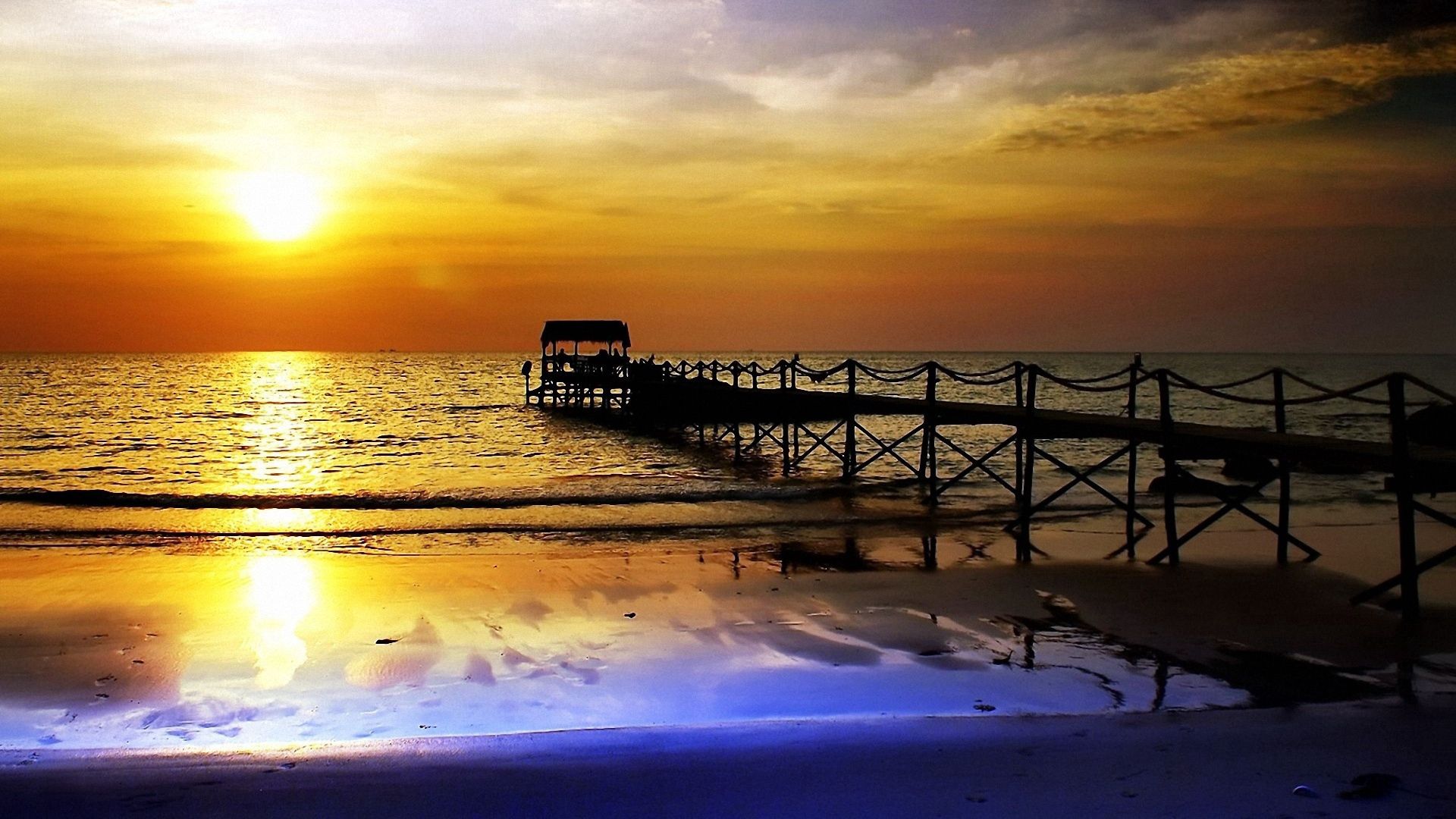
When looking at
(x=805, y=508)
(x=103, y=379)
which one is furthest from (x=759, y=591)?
(x=103, y=379)

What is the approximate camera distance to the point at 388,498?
1948 centimetres

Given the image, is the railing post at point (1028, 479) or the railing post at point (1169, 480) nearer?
the railing post at point (1169, 480)

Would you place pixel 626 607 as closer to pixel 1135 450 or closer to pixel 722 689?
pixel 722 689

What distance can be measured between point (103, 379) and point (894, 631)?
11238 centimetres

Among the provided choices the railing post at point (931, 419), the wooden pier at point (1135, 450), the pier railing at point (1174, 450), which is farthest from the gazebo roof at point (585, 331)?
the railing post at point (931, 419)

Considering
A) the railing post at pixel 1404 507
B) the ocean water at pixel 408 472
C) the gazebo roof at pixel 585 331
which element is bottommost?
the ocean water at pixel 408 472

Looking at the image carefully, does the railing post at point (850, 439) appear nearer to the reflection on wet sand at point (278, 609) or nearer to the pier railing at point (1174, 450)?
the pier railing at point (1174, 450)

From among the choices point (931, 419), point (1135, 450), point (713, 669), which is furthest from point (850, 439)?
point (713, 669)

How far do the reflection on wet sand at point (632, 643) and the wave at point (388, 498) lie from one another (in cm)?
654

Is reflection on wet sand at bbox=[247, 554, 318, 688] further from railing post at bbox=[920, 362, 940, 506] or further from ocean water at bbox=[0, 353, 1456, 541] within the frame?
railing post at bbox=[920, 362, 940, 506]

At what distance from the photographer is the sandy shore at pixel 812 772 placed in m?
4.52

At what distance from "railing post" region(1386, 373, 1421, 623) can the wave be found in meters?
11.2

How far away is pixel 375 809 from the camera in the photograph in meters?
4.53

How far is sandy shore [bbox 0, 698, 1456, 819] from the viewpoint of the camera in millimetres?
4520
